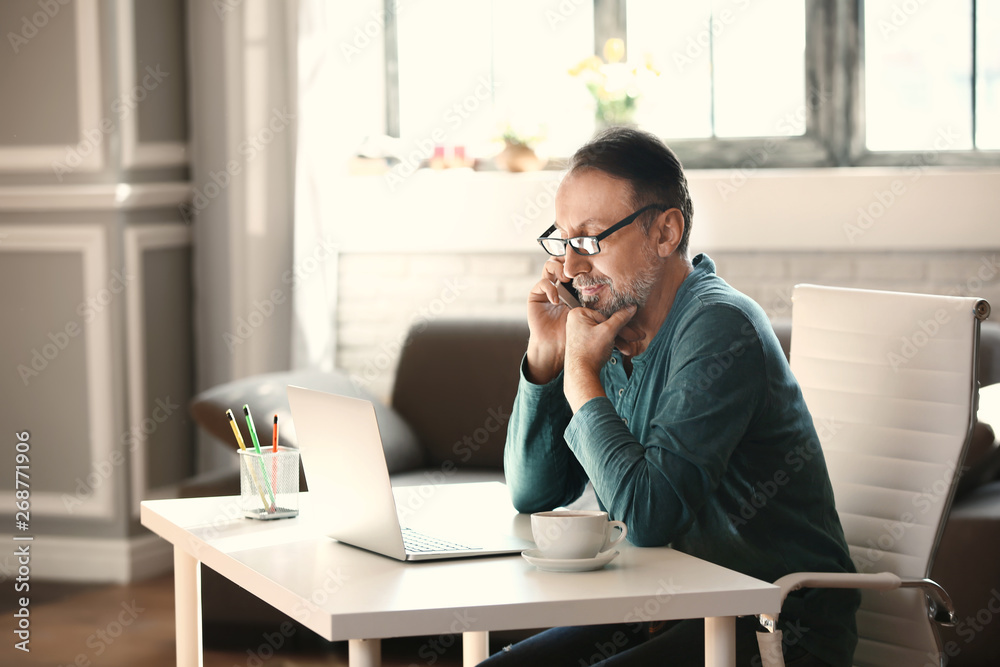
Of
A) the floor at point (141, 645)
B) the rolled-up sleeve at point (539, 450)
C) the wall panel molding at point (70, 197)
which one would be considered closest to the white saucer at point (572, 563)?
the rolled-up sleeve at point (539, 450)

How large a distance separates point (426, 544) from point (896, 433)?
0.78 m

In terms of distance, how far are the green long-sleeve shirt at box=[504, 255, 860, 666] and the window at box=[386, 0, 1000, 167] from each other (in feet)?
8.00

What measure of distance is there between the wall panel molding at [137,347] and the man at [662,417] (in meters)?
2.28

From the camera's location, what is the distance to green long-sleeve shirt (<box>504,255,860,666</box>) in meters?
1.54

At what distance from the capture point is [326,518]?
5.24ft

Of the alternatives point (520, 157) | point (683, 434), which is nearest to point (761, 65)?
point (520, 157)

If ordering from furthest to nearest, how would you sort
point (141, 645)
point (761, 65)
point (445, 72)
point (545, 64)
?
1. point (445, 72)
2. point (545, 64)
3. point (761, 65)
4. point (141, 645)

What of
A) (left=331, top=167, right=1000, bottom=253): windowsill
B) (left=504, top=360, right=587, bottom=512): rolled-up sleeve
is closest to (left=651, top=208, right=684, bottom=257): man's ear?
(left=504, top=360, right=587, bottom=512): rolled-up sleeve

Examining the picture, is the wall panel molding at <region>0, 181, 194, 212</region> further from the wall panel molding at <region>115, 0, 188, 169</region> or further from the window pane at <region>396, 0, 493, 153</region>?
the window pane at <region>396, 0, 493, 153</region>

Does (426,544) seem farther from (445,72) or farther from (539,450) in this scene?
(445,72)

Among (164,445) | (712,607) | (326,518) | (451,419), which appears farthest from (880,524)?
(164,445)

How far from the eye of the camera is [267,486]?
5.81 ft

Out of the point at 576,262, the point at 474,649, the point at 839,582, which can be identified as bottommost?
the point at 474,649

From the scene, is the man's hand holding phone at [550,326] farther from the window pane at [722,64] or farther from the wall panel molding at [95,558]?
the wall panel molding at [95,558]
